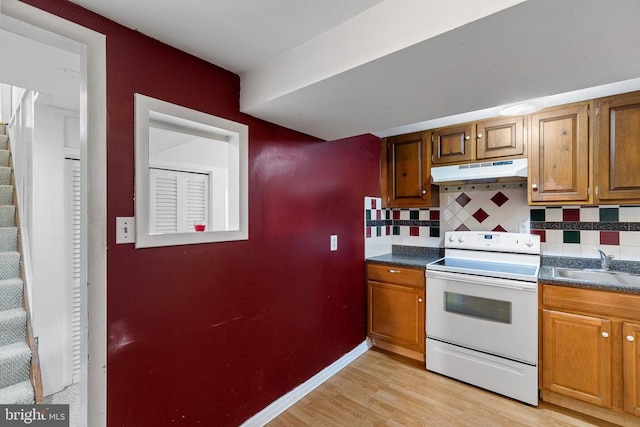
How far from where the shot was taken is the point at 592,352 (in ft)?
6.03

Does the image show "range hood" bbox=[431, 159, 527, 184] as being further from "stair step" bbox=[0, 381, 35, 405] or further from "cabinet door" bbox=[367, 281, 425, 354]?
"stair step" bbox=[0, 381, 35, 405]

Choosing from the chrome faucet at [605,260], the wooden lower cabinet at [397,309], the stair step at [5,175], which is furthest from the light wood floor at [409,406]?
the stair step at [5,175]

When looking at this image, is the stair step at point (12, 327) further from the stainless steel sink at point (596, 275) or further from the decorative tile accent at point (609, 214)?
the decorative tile accent at point (609, 214)

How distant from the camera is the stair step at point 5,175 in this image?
103 inches

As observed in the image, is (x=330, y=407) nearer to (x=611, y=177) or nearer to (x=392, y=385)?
(x=392, y=385)

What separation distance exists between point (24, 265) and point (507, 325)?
367 cm

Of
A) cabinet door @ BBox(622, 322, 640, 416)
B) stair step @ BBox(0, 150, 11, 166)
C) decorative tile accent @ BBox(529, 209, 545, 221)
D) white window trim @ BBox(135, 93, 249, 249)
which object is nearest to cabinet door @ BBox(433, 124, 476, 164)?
decorative tile accent @ BBox(529, 209, 545, 221)

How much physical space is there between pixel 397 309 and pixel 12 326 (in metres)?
2.86

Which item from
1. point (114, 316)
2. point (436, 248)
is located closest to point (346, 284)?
point (436, 248)

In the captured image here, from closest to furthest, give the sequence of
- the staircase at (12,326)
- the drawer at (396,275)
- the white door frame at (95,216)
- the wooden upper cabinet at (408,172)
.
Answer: the white door frame at (95,216) → the staircase at (12,326) → the drawer at (396,275) → the wooden upper cabinet at (408,172)

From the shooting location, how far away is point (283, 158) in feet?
6.54

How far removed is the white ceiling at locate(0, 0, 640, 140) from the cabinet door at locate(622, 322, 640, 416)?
151 centimetres

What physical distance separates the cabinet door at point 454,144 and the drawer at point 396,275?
107cm

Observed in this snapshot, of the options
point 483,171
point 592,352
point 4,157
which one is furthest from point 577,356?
point 4,157
